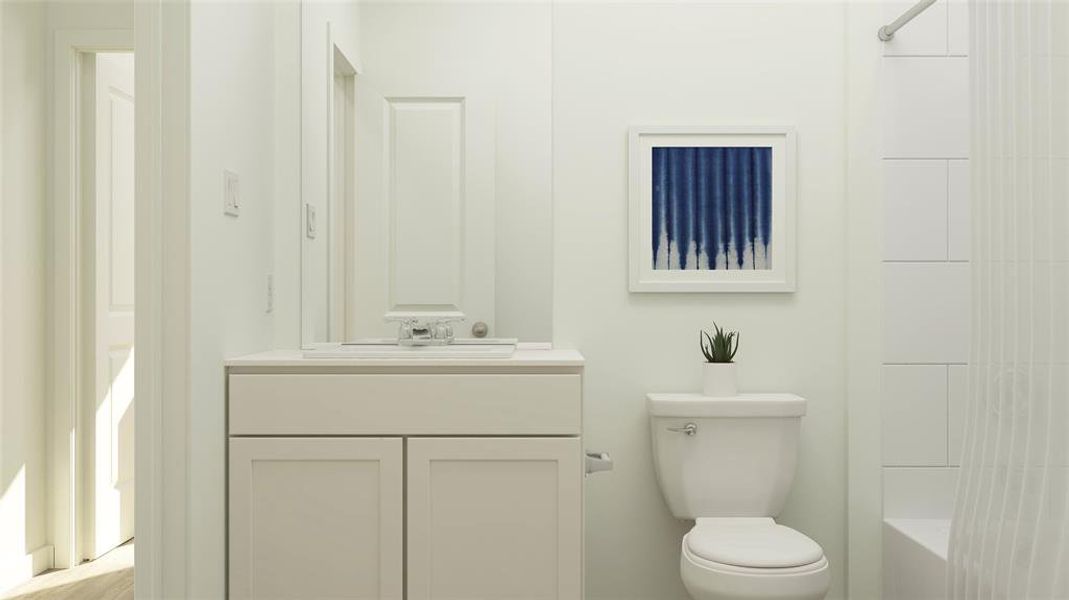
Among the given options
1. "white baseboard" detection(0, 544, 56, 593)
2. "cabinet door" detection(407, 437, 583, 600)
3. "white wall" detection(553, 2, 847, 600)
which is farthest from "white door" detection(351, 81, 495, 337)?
"white baseboard" detection(0, 544, 56, 593)

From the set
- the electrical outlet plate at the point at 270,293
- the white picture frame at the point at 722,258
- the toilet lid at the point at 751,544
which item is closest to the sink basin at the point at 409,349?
the electrical outlet plate at the point at 270,293

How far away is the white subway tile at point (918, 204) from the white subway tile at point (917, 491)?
1.98ft

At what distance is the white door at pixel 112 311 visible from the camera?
285 cm

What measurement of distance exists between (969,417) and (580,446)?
31.5 inches

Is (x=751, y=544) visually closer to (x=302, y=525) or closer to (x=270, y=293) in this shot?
(x=302, y=525)

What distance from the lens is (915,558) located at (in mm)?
2076

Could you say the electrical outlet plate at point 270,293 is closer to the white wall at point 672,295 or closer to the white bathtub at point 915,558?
the white wall at point 672,295

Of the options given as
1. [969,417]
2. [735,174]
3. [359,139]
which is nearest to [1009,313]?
[969,417]

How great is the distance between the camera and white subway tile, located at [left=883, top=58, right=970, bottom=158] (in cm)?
224

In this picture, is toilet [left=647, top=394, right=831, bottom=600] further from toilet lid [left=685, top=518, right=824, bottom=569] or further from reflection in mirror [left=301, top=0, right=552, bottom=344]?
reflection in mirror [left=301, top=0, right=552, bottom=344]

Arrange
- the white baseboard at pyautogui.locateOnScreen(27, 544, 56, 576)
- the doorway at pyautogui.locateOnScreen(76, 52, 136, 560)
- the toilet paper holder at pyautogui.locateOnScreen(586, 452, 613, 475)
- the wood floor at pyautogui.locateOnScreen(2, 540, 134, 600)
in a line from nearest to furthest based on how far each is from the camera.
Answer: the toilet paper holder at pyautogui.locateOnScreen(586, 452, 613, 475)
the wood floor at pyautogui.locateOnScreen(2, 540, 134, 600)
the white baseboard at pyautogui.locateOnScreen(27, 544, 56, 576)
the doorway at pyautogui.locateOnScreen(76, 52, 136, 560)

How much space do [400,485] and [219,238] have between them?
68 centimetres

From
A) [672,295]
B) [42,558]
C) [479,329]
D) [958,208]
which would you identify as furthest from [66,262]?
[958,208]

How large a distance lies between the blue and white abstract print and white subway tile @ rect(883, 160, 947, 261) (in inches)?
13.2
